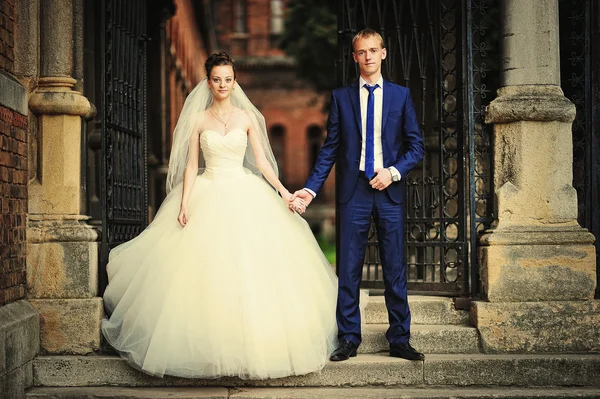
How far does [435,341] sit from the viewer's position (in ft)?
22.7

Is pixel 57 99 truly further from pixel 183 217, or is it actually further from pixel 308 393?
pixel 308 393

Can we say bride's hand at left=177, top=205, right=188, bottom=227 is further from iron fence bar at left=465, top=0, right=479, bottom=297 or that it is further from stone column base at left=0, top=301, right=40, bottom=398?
iron fence bar at left=465, top=0, right=479, bottom=297

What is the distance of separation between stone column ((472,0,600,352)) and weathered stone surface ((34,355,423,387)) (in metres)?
0.88

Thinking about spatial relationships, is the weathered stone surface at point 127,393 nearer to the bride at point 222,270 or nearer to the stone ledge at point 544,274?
the bride at point 222,270

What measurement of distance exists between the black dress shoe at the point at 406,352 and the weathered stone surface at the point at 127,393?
1.30 m

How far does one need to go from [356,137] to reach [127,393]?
2.46m

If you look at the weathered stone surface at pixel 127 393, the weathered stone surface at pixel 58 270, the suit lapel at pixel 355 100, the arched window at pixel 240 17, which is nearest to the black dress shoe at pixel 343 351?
the weathered stone surface at pixel 127 393

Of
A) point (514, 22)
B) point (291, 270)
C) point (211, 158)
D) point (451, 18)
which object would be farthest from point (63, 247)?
point (451, 18)

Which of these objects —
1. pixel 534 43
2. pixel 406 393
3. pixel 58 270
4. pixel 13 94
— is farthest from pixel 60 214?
pixel 534 43

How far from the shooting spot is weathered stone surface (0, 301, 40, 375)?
597 cm

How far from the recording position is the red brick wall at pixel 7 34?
6.48 meters

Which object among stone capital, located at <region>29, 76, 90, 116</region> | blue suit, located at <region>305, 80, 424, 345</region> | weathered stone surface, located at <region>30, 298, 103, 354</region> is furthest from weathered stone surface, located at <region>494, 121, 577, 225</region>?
stone capital, located at <region>29, 76, 90, 116</region>

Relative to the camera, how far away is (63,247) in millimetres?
6887

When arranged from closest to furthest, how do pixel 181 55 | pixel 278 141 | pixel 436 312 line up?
pixel 436 312, pixel 181 55, pixel 278 141
